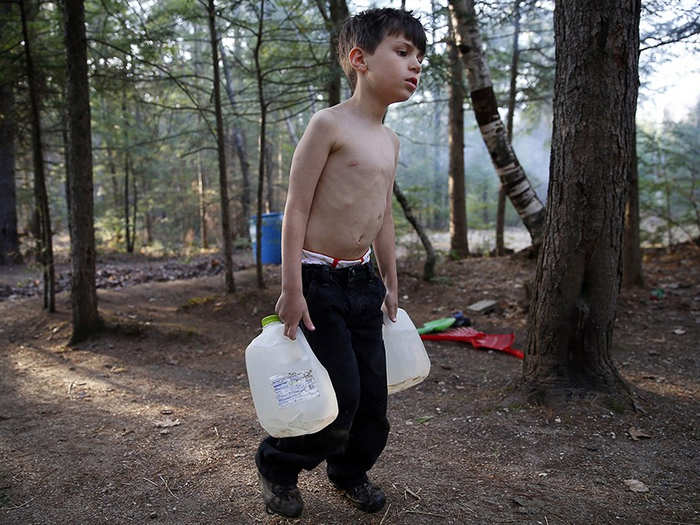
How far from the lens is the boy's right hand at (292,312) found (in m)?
1.91

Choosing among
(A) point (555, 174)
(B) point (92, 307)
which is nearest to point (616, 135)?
(A) point (555, 174)

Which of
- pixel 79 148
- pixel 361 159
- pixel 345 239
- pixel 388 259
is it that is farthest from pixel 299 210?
pixel 79 148

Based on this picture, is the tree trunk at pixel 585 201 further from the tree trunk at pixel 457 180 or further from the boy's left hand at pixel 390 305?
the tree trunk at pixel 457 180

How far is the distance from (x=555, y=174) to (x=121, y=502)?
308 centimetres

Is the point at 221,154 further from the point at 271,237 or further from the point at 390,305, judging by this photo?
the point at 390,305

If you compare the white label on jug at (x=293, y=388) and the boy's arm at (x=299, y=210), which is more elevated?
the boy's arm at (x=299, y=210)

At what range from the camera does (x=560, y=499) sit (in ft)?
7.63

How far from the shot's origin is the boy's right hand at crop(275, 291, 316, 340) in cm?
191

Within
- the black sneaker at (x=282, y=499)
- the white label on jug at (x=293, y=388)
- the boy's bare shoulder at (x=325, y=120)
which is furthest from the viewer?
the black sneaker at (x=282, y=499)

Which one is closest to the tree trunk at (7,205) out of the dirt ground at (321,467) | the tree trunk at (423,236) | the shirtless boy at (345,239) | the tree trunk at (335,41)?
the dirt ground at (321,467)

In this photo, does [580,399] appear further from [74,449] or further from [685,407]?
[74,449]

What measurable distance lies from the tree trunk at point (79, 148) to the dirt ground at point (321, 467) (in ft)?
2.48

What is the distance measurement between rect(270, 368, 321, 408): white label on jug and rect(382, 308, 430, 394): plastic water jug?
55cm

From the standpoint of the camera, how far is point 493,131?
18.6ft
